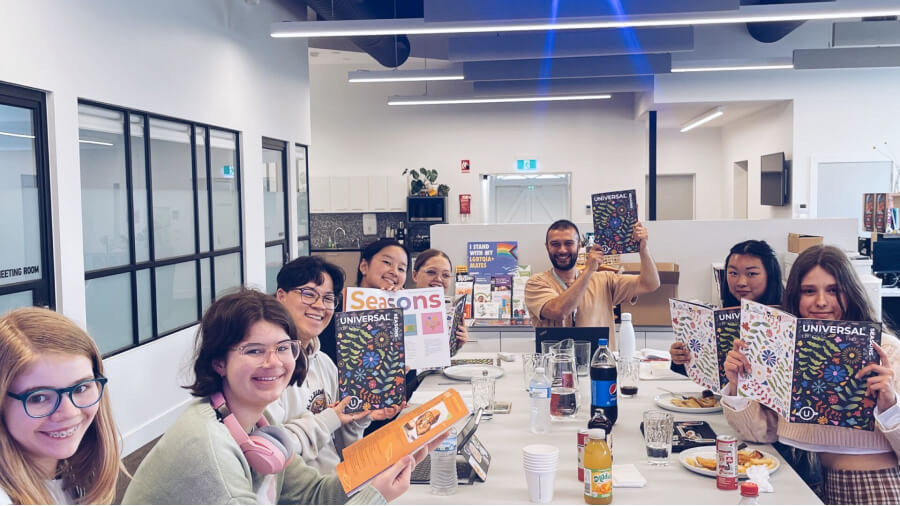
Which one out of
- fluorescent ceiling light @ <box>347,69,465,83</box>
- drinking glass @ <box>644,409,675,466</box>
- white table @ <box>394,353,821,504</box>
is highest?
fluorescent ceiling light @ <box>347,69,465,83</box>

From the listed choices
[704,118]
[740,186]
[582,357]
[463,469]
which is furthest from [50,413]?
[740,186]

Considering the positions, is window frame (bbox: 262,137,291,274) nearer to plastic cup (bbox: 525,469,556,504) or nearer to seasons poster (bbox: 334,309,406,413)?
seasons poster (bbox: 334,309,406,413)

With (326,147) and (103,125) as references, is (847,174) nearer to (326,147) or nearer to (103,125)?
(326,147)

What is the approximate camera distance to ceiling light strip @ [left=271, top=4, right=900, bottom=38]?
17.0ft

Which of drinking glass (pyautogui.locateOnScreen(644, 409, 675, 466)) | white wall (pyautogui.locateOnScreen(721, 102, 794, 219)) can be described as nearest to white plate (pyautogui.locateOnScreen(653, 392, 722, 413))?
drinking glass (pyautogui.locateOnScreen(644, 409, 675, 466))

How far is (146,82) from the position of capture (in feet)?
16.8

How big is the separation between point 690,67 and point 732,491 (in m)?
7.00

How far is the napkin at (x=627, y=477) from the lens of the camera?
6.90 feet

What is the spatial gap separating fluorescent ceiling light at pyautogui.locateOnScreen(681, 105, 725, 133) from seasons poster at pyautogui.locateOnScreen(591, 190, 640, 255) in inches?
262

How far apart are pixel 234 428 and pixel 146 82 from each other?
4.12 meters

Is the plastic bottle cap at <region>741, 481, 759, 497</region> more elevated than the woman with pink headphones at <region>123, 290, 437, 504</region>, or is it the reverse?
the woman with pink headphones at <region>123, 290, 437, 504</region>

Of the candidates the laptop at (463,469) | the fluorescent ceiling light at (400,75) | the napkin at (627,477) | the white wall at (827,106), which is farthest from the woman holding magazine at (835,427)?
the white wall at (827,106)

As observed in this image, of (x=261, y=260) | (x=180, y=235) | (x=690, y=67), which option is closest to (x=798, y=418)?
(x=180, y=235)

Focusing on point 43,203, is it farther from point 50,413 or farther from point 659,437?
point 659,437
